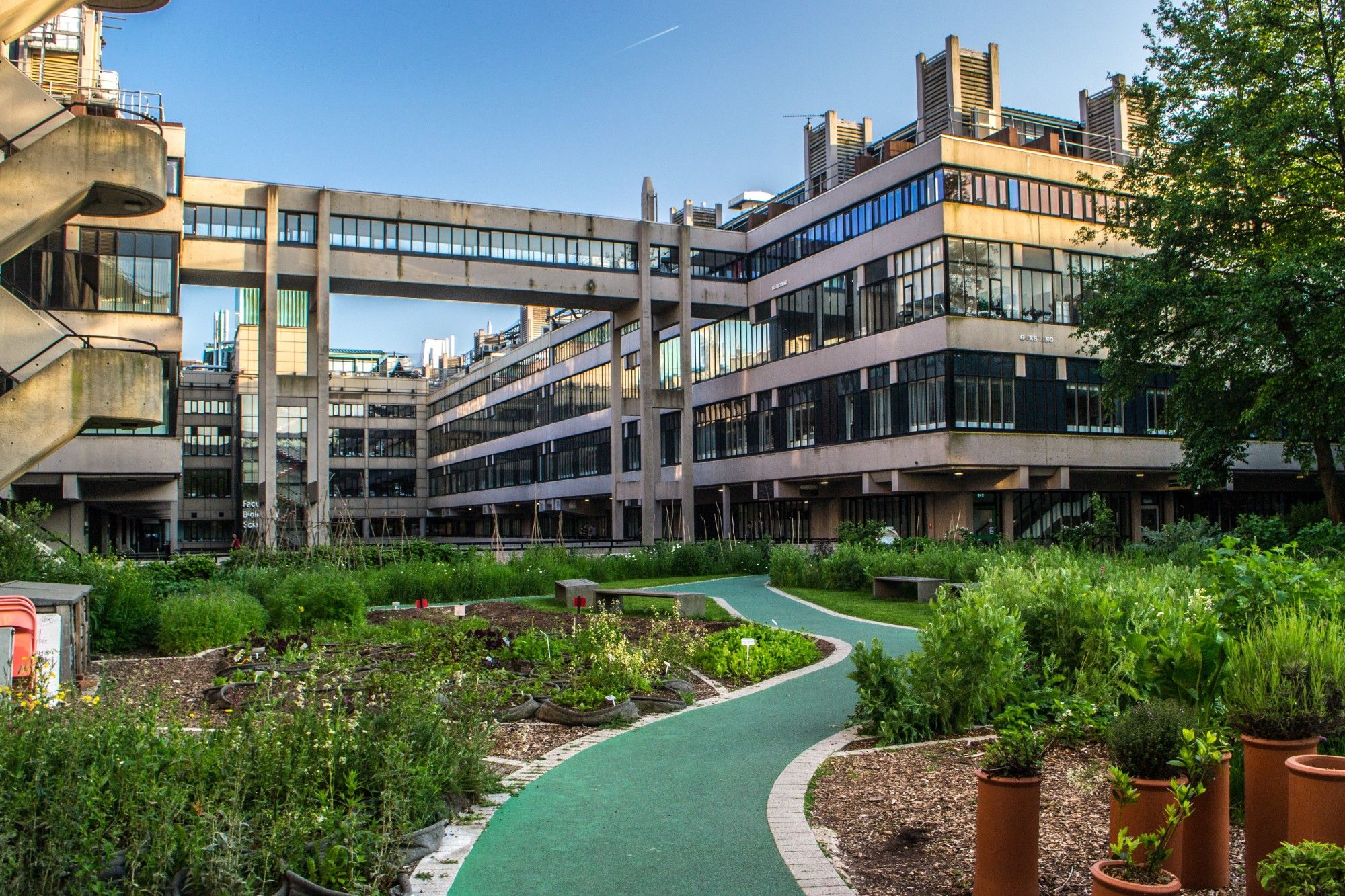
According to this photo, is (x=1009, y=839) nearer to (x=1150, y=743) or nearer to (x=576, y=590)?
(x=1150, y=743)

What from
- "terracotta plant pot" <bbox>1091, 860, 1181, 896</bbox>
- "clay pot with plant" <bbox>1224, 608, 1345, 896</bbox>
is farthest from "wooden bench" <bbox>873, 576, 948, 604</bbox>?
"terracotta plant pot" <bbox>1091, 860, 1181, 896</bbox>

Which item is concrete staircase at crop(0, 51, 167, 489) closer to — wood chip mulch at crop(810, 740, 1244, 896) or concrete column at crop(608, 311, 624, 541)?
wood chip mulch at crop(810, 740, 1244, 896)

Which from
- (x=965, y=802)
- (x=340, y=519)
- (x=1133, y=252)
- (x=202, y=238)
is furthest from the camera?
(x=1133, y=252)

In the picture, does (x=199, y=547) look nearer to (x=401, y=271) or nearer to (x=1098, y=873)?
(x=401, y=271)

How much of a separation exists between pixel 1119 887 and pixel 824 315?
45.0 metres

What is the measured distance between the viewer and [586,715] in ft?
33.1

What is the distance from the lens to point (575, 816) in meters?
7.08

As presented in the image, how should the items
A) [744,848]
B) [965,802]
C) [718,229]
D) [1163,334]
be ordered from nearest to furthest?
1. [744,848]
2. [965,802]
3. [1163,334]
4. [718,229]

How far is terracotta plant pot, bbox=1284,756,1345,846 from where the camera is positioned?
171 inches

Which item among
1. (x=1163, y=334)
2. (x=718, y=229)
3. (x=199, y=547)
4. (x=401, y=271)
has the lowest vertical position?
(x=199, y=547)

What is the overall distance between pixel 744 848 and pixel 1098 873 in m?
2.56

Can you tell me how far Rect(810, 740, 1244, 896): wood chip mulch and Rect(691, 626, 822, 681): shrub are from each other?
4.47 m

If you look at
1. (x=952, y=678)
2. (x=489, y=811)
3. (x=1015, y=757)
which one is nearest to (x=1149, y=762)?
(x=1015, y=757)

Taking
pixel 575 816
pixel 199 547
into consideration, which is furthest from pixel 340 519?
pixel 199 547
